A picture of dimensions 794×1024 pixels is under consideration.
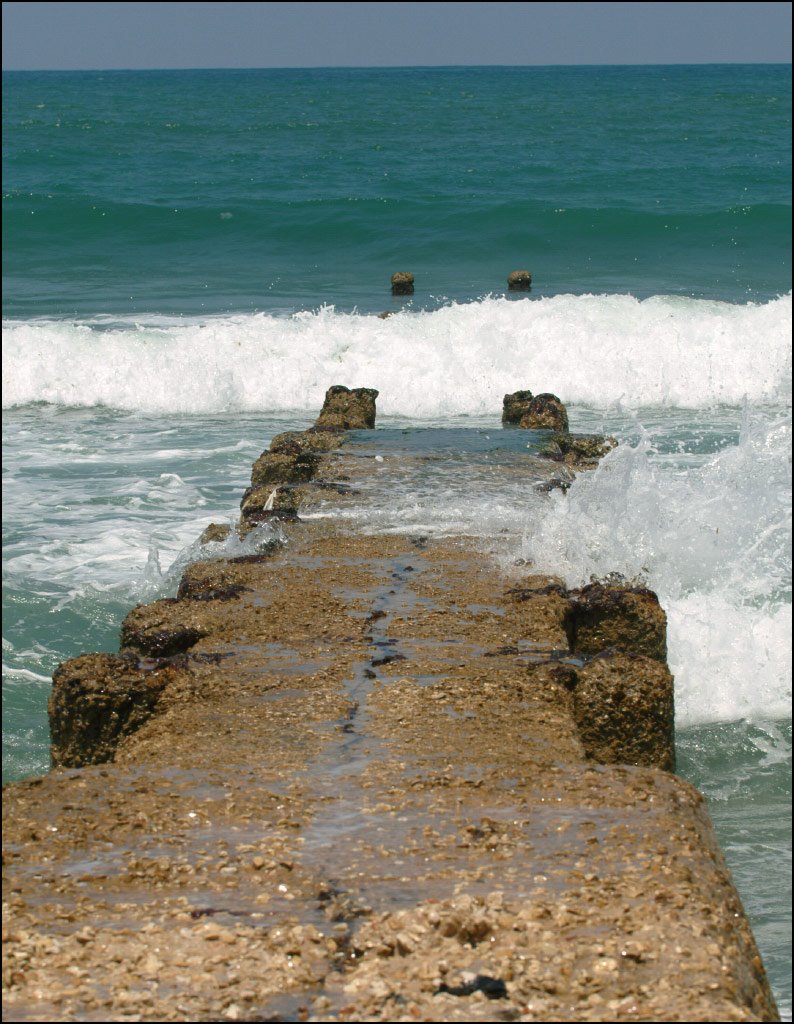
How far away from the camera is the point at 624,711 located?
4828 millimetres

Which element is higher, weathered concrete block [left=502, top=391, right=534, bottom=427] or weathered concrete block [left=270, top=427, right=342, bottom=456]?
weathered concrete block [left=502, top=391, right=534, bottom=427]

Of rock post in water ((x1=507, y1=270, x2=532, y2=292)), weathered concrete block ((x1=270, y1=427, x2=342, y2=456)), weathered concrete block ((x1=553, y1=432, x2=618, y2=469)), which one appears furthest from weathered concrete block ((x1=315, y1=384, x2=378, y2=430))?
rock post in water ((x1=507, y1=270, x2=532, y2=292))

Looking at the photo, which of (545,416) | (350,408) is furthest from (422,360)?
(545,416)

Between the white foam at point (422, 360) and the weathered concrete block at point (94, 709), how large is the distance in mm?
11263

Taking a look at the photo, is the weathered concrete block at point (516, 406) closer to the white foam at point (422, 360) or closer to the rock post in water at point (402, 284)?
the white foam at point (422, 360)

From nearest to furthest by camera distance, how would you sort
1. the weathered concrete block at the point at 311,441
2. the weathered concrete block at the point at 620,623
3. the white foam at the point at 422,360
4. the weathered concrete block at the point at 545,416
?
the weathered concrete block at the point at 620,623, the weathered concrete block at the point at 311,441, the weathered concrete block at the point at 545,416, the white foam at the point at 422,360

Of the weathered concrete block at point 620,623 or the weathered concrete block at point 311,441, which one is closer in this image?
the weathered concrete block at point 620,623

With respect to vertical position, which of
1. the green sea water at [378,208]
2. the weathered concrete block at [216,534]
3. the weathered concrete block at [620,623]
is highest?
the green sea water at [378,208]

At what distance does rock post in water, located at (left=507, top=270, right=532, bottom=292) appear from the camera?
22.3 m

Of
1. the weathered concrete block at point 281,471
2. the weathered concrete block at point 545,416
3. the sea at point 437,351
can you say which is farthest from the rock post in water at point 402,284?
the weathered concrete block at point 281,471

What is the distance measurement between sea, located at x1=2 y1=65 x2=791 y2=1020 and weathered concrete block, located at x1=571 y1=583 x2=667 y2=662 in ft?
2.05

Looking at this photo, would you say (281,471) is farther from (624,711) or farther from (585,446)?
(624,711)

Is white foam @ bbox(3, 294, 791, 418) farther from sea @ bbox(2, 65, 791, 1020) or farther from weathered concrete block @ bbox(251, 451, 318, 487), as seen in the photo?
weathered concrete block @ bbox(251, 451, 318, 487)

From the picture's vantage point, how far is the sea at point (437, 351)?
729 cm
